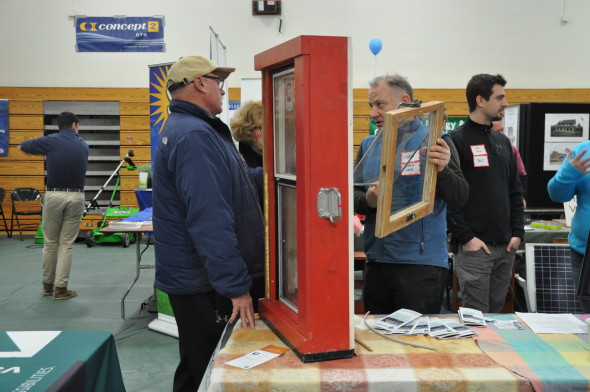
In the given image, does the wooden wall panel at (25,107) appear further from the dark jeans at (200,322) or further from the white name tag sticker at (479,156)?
the dark jeans at (200,322)

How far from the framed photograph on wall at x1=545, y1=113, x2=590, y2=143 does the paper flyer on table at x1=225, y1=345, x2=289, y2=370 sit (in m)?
5.81

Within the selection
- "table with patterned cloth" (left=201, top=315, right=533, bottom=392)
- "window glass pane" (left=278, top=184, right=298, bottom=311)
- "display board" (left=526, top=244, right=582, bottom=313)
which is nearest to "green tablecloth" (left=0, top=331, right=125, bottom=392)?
"table with patterned cloth" (left=201, top=315, right=533, bottom=392)

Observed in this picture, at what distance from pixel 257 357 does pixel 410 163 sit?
73 centimetres

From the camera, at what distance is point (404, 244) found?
1966 mm

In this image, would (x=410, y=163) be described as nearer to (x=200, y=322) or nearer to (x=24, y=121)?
(x=200, y=322)

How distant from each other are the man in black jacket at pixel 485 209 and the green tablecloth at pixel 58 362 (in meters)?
1.78

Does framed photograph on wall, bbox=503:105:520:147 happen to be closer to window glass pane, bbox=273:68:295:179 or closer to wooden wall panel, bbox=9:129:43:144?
window glass pane, bbox=273:68:295:179

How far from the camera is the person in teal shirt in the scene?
2.43 metres

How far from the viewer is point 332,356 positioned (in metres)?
1.39

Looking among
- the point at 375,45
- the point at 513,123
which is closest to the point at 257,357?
the point at 513,123

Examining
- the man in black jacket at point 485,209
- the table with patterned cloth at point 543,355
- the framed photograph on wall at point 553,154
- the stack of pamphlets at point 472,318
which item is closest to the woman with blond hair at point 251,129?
Answer: the man in black jacket at point 485,209

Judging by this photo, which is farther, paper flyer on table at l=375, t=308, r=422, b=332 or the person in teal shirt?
the person in teal shirt

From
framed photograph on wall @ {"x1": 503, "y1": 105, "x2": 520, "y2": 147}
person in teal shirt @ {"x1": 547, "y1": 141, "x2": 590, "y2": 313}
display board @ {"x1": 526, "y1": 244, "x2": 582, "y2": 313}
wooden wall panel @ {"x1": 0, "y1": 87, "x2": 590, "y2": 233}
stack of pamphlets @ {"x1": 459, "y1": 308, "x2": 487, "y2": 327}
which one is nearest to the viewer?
stack of pamphlets @ {"x1": 459, "y1": 308, "x2": 487, "y2": 327}

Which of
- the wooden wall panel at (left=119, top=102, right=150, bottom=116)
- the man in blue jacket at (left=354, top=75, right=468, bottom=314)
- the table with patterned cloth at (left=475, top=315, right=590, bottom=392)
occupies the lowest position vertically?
the table with patterned cloth at (left=475, top=315, right=590, bottom=392)
